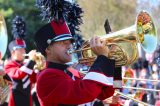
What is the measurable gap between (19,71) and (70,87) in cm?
451

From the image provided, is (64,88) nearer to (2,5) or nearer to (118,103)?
(118,103)

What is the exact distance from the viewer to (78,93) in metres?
3.91

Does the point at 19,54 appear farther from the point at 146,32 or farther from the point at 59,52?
the point at 59,52

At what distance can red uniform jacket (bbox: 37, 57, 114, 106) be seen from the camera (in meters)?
3.91

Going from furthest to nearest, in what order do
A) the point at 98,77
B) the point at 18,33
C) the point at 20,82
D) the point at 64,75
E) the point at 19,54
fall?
the point at 18,33, the point at 19,54, the point at 20,82, the point at 64,75, the point at 98,77

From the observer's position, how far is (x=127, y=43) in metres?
4.29

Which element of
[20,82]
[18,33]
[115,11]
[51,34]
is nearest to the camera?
[51,34]

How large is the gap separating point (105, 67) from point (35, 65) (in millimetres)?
4605

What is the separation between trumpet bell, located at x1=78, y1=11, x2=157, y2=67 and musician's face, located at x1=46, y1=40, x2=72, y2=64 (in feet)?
0.43

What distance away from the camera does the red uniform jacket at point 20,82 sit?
8383mm

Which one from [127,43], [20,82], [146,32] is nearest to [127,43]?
[127,43]

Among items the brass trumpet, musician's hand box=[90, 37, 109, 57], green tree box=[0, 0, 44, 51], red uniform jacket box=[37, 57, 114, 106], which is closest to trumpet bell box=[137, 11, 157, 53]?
the brass trumpet

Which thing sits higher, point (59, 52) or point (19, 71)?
point (59, 52)

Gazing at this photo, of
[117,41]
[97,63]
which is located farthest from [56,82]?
[117,41]
